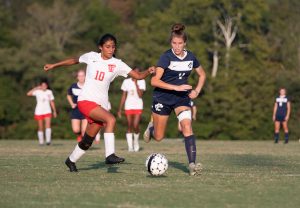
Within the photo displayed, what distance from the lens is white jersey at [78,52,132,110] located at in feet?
40.8

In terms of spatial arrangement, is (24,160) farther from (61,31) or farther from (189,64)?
(61,31)

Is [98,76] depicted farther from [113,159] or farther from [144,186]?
[144,186]

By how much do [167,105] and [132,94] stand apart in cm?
878

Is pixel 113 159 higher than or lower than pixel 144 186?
higher

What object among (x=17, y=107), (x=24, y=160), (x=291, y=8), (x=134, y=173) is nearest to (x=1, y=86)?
(x=17, y=107)

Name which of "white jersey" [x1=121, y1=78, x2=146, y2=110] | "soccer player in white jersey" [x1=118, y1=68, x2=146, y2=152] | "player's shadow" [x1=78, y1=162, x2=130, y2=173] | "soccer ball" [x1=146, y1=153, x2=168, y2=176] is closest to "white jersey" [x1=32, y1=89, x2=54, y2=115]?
"soccer player in white jersey" [x1=118, y1=68, x2=146, y2=152]

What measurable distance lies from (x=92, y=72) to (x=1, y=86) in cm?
3932

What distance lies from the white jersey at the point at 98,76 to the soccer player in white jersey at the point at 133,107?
790 centimetres

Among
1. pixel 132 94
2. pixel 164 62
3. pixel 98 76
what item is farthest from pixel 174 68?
pixel 132 94

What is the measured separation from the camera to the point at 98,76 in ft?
40.8

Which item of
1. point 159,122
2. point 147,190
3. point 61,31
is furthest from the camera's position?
point 61,31

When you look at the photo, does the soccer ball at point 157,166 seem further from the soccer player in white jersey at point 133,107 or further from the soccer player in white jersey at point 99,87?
the soccer player in white jersey at point 133,107

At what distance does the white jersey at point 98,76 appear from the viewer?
12438mm

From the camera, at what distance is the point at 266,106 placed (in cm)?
4916
